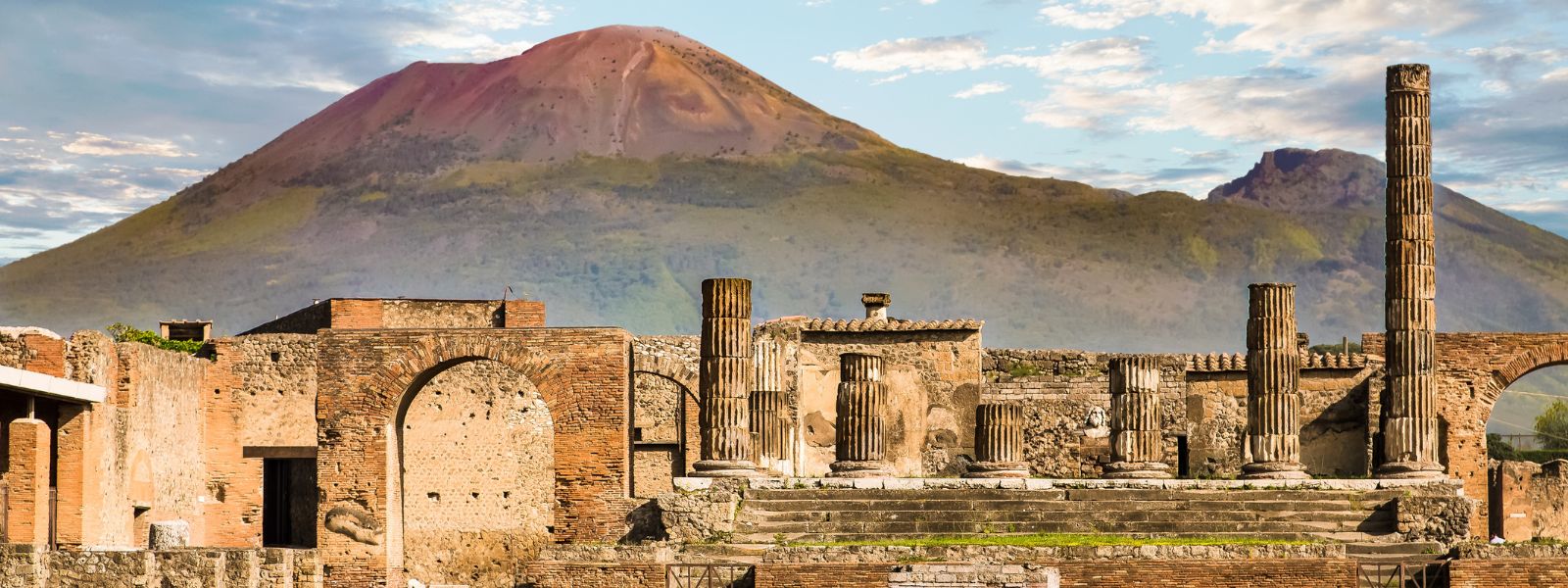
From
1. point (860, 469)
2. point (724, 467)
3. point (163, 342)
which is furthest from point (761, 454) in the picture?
point (163, 342)

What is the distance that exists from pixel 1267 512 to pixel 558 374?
9.47 metres

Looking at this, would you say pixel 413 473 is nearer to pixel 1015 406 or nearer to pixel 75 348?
pixel 75 348

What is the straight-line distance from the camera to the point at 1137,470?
3269 cm

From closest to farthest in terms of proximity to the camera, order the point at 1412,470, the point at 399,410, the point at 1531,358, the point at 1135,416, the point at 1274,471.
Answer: the point at 1412,470, the point at 1274,471, the point at 399,410, the point at 1135,416, the point at 1531,358

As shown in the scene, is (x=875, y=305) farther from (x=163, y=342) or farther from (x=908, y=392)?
(x=163, y=342)

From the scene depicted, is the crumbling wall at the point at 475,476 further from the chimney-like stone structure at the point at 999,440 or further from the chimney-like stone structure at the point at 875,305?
the chimney-like stone structure at the point at 999,440

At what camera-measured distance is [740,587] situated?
26234mm

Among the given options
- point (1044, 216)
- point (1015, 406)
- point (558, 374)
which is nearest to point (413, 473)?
point (558, 374)

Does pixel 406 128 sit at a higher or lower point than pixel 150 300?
higher

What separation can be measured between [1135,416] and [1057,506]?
4732 millimetres

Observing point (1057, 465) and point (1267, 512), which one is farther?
point (1057, 465)

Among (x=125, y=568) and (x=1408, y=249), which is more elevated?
(x=1408, y=249)

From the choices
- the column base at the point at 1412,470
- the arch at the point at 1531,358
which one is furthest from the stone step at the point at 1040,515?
the arch at the point at 1531,358

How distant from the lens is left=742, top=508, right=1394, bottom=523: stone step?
28.8 meters
